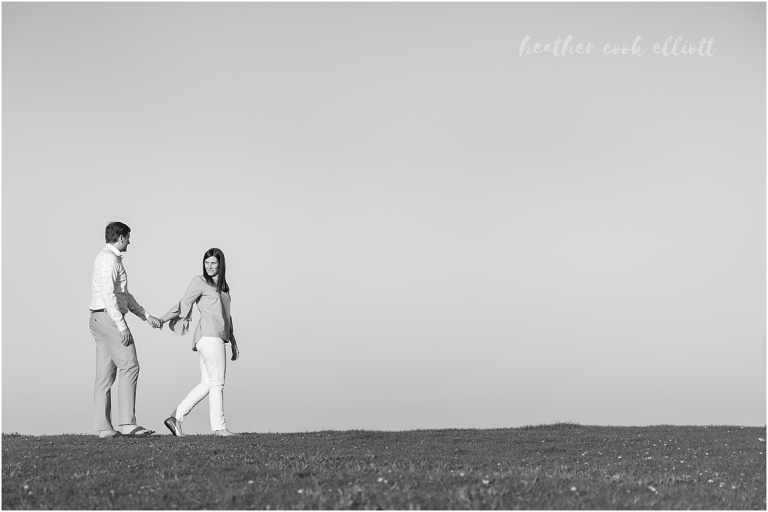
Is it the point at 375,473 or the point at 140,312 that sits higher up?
the point at 140,312

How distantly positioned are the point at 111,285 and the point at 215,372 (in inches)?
94.7

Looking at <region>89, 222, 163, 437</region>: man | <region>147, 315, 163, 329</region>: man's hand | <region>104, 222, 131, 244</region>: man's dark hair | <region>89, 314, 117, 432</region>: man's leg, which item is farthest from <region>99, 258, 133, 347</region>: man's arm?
<region>147, 315, 163, 329</region>: man's hand

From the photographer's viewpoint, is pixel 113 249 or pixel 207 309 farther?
pixel 207 309

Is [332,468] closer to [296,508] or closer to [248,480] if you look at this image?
[248,480]

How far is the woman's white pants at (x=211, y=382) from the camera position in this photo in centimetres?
1500

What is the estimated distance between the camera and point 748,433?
18.0 metres

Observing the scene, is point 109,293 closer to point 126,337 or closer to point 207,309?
point 126,337

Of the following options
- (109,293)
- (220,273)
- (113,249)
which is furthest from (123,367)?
(220,273)

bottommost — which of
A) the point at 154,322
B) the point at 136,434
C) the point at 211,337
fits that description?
the point at 136,434

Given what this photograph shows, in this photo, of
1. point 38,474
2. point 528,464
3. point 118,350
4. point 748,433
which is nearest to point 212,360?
point 118,350

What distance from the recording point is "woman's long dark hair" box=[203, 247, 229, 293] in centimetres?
1520

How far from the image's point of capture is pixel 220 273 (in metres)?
15.3

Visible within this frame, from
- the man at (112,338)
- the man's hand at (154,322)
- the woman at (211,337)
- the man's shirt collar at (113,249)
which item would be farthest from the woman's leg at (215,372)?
the man's shirt collar at (113,249)

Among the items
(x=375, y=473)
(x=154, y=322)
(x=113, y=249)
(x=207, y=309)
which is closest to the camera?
(x=375, y=473)
